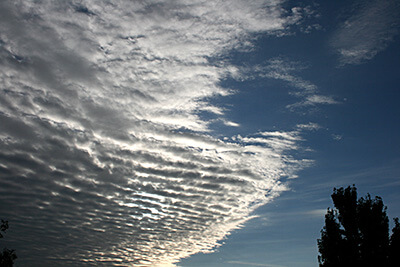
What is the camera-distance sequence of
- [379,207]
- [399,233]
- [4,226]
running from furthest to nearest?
1. [379,207]
2. [399,233]
3. [4,226]

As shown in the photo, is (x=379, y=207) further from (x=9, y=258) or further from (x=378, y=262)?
(x=9, y=258)

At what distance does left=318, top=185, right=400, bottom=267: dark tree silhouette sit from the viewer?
31.9m

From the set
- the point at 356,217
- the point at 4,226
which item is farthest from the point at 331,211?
the point at 4,226

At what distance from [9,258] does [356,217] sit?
40344 mm

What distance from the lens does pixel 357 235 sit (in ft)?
111

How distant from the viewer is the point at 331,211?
37656 mm

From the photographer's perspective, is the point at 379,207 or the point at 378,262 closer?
the point at 378,262

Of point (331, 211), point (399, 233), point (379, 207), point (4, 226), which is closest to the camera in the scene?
point (4, 226)

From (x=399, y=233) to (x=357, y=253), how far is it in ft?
16.2

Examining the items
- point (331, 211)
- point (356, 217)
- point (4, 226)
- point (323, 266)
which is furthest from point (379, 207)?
point (4, 226)

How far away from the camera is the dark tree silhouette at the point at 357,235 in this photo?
105 ft

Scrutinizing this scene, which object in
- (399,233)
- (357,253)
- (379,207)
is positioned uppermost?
(379,207)

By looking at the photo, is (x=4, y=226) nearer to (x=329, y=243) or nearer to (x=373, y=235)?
(x=329, y=243)

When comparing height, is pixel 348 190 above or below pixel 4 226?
above
